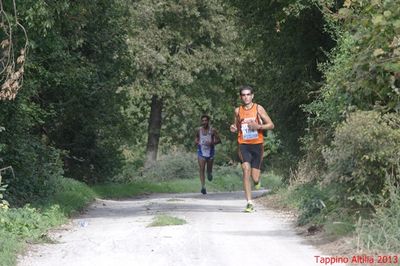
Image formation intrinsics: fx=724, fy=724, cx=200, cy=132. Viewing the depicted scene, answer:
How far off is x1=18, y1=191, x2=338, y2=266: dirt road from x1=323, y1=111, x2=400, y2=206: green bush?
888 millimetres

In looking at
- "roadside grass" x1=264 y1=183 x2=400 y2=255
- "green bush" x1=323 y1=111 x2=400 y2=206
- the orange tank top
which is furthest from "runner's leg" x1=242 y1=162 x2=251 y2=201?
"green bush" x1=323 y1=111 x2=400 y2=206

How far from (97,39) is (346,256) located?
15.2m

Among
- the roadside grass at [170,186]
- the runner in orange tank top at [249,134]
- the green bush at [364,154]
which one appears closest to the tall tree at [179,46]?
the roadside grass at [170,186]

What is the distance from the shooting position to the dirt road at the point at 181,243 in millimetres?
7641

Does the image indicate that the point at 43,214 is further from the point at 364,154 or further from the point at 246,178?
the point at 364,154

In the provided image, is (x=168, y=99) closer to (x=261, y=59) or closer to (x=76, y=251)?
(x=261, y=59)

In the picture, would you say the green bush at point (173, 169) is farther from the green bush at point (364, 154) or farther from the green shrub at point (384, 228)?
the green shrub at point (384, 228)

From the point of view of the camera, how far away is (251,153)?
1254 cm

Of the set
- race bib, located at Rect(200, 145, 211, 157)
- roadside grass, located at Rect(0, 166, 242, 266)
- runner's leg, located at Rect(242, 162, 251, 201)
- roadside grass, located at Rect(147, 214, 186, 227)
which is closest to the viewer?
roadside grass, located at Rect(0, 166, 242, 266)

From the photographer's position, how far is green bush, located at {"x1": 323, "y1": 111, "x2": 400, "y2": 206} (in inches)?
307

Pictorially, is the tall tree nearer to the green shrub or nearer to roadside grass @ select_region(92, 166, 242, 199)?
roadside grass @ select_region(92, 166, 242, 199)

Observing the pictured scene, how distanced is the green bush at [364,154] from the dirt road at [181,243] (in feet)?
2.91

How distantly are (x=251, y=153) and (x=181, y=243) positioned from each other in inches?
167

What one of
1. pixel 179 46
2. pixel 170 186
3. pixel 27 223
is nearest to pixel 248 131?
pixel 27 223
